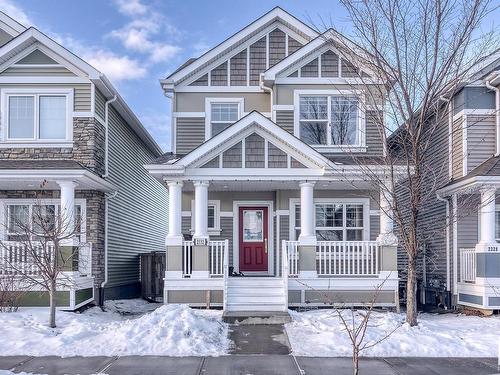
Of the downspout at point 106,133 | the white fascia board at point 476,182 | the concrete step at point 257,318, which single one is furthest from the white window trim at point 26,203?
the white fascia board at point 476,182

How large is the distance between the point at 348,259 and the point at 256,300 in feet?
8.41

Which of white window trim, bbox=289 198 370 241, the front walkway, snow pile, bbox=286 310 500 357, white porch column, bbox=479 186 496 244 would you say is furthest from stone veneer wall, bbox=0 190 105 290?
white porch column, bbox=479 186 496 244

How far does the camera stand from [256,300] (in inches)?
464

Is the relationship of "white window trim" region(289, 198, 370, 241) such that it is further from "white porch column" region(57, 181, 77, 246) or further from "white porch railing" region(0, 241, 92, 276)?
"white porch column" region(57, 181, 77, 246)

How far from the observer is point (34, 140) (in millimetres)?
13586

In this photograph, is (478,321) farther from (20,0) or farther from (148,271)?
(20,0)

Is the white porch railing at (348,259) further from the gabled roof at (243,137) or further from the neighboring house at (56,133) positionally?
the neighboring house at (56,133)

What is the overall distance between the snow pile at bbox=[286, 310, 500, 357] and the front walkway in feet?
1.00

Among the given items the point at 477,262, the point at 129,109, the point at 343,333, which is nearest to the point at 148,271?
the point at 129,109

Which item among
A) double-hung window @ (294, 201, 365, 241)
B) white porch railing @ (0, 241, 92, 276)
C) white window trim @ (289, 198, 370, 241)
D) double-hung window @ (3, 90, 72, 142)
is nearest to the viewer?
white porch railing @ (0, 241, 92, 276)

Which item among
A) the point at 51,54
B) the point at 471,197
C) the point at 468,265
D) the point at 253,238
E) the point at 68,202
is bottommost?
the point at 468,265

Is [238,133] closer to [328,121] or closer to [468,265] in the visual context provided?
[328,121]

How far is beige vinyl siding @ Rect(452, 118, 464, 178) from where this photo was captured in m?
13.6

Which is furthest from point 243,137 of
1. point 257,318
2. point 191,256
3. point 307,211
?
point 257,318
